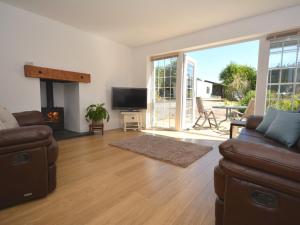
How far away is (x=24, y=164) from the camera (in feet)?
4.56

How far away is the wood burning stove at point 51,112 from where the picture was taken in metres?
3.73

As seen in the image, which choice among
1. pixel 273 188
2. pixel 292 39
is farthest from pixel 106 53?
pixel 273 188

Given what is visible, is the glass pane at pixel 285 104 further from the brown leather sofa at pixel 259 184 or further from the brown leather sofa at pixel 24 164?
the brown leather sofa at pixel 24 164

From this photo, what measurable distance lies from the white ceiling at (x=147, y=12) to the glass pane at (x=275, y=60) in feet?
2.55

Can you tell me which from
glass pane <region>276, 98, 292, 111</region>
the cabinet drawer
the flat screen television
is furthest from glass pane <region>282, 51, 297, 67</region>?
the cabinet drawer

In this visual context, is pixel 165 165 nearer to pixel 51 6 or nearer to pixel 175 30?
pixel 175 30

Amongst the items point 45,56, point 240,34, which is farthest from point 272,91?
point 45,56

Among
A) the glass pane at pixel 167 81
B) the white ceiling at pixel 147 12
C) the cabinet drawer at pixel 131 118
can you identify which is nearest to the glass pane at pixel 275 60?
the white ceiling at pixel 147 12

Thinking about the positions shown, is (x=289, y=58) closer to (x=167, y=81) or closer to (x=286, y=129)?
(x=286, y=129)

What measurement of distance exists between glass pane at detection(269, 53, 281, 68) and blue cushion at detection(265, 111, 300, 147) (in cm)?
143

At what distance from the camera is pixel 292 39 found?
2.85m

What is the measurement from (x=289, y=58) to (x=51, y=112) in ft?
16.0

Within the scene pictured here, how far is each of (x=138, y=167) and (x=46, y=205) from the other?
3.68ft

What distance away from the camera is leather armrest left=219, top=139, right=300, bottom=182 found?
81 centimetres
